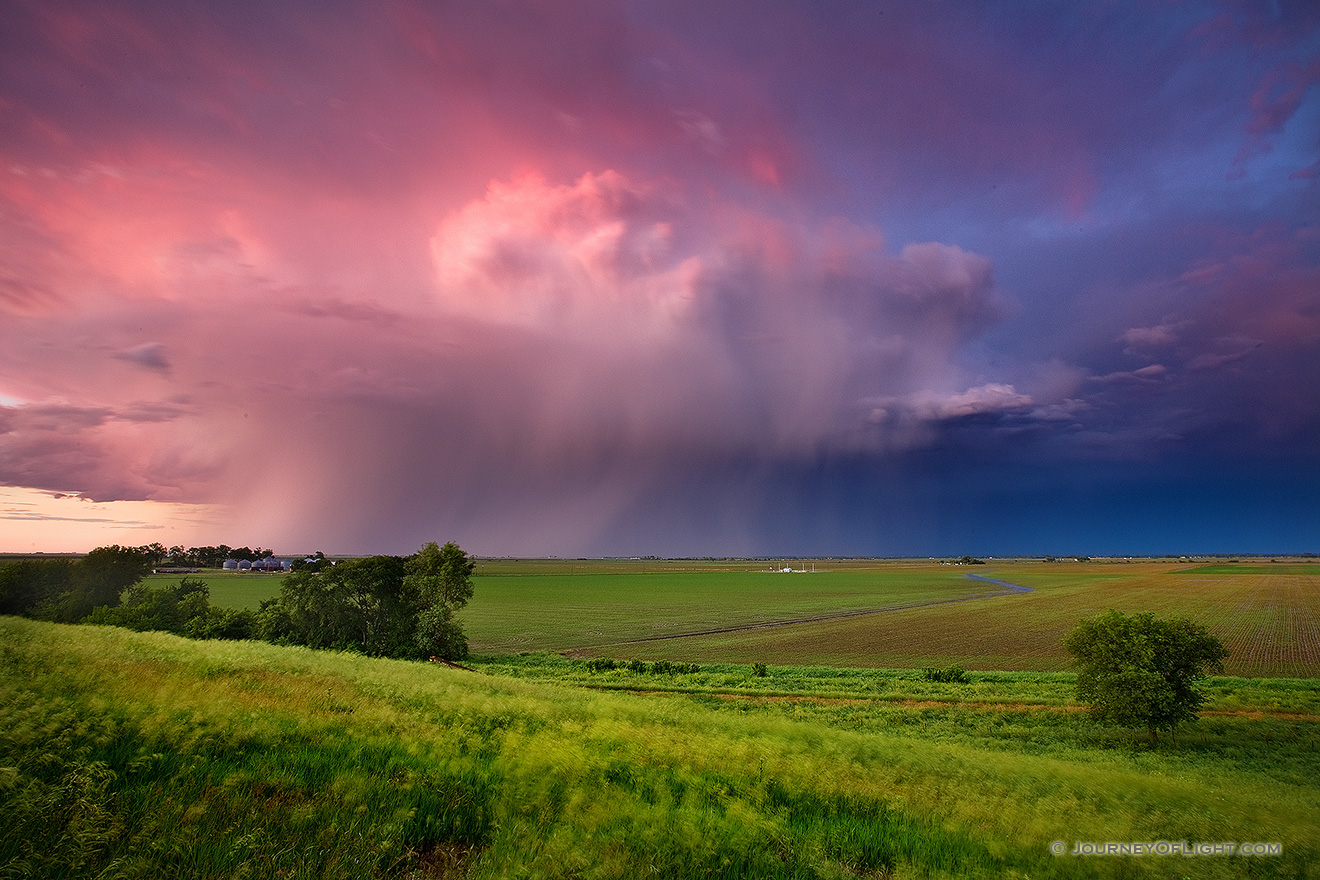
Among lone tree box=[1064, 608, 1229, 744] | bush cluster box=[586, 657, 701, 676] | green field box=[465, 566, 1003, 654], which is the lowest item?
green field box=[465, 566, 1003, 654]

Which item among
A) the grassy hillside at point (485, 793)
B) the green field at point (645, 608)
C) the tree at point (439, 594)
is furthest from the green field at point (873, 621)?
the grassy hillside at point (485, 793)

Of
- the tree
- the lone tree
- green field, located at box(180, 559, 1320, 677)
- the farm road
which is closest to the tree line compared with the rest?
the tree

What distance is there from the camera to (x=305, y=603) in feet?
188

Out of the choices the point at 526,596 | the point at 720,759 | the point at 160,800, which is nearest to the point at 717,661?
the point at 720,759

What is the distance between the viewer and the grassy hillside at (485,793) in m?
6.72

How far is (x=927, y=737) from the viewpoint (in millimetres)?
28625

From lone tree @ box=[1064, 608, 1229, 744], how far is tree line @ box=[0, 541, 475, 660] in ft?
172

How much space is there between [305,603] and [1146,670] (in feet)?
222

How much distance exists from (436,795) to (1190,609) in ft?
451

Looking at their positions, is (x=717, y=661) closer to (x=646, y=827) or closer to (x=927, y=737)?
(x=927, y=737)

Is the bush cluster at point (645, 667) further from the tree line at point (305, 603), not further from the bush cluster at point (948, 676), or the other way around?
the bush cluster at point (948, 676)

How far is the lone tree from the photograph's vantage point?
29.4 m

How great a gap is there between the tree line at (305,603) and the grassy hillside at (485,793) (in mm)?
39397

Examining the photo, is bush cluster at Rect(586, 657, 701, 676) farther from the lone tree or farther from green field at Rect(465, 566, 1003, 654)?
the lone tree
